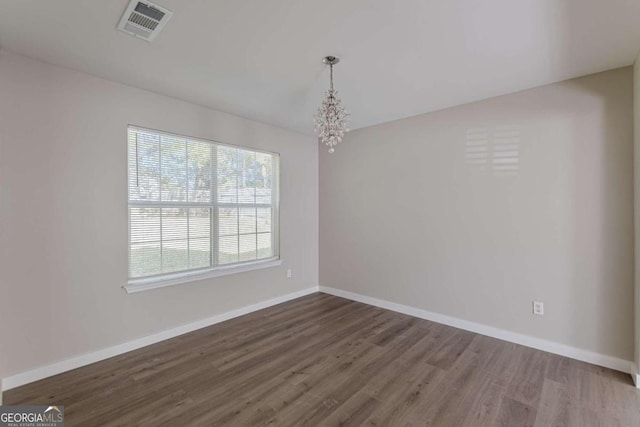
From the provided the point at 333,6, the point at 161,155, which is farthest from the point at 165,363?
the point at 333,6

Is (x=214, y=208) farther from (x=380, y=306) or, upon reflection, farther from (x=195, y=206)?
(x=380, y=306)

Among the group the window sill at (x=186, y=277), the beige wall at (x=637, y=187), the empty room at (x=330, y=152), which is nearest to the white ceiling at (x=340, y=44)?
the empty room at (x=330, y=152)

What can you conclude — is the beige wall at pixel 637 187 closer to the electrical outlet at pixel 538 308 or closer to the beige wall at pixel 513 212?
the beige wall at pixel 513 212

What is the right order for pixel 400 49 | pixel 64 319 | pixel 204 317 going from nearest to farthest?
pixel 400 49 → pixel 64 319 → pixel 204 317

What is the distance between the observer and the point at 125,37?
1993 mm

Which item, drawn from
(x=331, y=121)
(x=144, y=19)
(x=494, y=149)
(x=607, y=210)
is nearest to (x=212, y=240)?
(x=331, y=121)

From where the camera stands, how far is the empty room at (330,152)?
6.27 ft

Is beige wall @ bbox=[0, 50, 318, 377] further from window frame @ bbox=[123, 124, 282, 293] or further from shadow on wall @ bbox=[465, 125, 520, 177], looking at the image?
shadow on wall @ bbox=[465, 125, 520, 177]

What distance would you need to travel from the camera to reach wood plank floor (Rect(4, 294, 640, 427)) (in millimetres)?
1905

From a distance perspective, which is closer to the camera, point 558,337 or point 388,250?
point 558,337

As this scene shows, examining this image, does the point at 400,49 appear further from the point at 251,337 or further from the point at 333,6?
the point at 251,337

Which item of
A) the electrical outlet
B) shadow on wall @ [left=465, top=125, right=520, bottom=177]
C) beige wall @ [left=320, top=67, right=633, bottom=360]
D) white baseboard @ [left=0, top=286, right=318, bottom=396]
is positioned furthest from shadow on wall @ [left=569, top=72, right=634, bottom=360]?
white baseboard @ [left=0, top=286, right=318, bottom=396]

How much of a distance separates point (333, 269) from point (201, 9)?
11.8 ft

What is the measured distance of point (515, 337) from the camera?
2.94 meters
